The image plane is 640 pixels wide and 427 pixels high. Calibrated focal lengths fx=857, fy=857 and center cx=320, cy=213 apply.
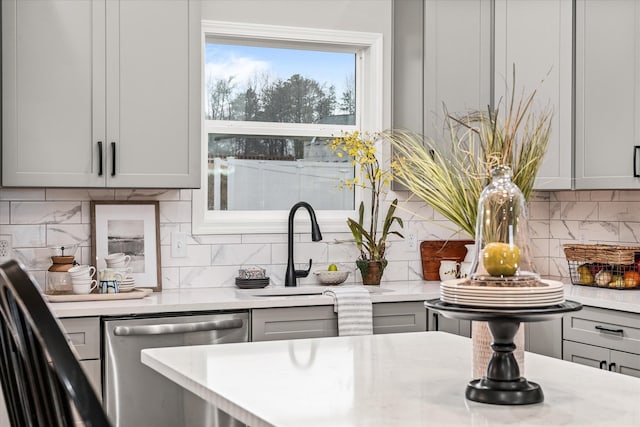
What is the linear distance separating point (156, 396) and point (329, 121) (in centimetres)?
181

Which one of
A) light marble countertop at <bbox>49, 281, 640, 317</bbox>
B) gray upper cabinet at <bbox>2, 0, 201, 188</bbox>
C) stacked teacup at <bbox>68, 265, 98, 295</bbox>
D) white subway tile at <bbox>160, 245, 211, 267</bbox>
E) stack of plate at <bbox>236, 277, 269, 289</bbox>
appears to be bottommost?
light marble countertop at <bbox>49, 281, 640, 317</bbox>

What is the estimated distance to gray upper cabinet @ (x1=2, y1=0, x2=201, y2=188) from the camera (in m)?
3.66

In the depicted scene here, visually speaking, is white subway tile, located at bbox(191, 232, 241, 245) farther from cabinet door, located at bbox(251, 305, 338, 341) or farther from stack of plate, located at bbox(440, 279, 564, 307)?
stack of plate, located at bbox(440, 279, 564, 307)

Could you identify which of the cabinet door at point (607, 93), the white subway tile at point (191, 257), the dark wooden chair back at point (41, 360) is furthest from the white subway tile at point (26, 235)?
the dark wooden chair back at point (41, 360)

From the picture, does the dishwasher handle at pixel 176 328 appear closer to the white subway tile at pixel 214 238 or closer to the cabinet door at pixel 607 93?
the white subway tile at pixel 214 238

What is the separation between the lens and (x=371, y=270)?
14.3ft

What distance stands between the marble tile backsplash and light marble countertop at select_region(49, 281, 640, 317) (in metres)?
0.18

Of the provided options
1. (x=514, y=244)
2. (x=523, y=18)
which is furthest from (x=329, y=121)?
(x=514, y=244)

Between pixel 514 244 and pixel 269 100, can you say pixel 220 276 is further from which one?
pixel 514 244

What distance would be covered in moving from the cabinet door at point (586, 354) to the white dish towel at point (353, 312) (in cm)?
92

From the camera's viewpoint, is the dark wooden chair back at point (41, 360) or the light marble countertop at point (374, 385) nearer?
the dark wooden chair back at point (41, 360)

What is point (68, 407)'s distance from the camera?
89 cm

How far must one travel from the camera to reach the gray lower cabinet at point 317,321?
377 cm

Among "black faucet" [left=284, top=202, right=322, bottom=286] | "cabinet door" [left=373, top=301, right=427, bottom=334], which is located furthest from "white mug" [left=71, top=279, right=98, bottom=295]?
"cabinet door" [left=373, top=301, right=427, bottom=334]
